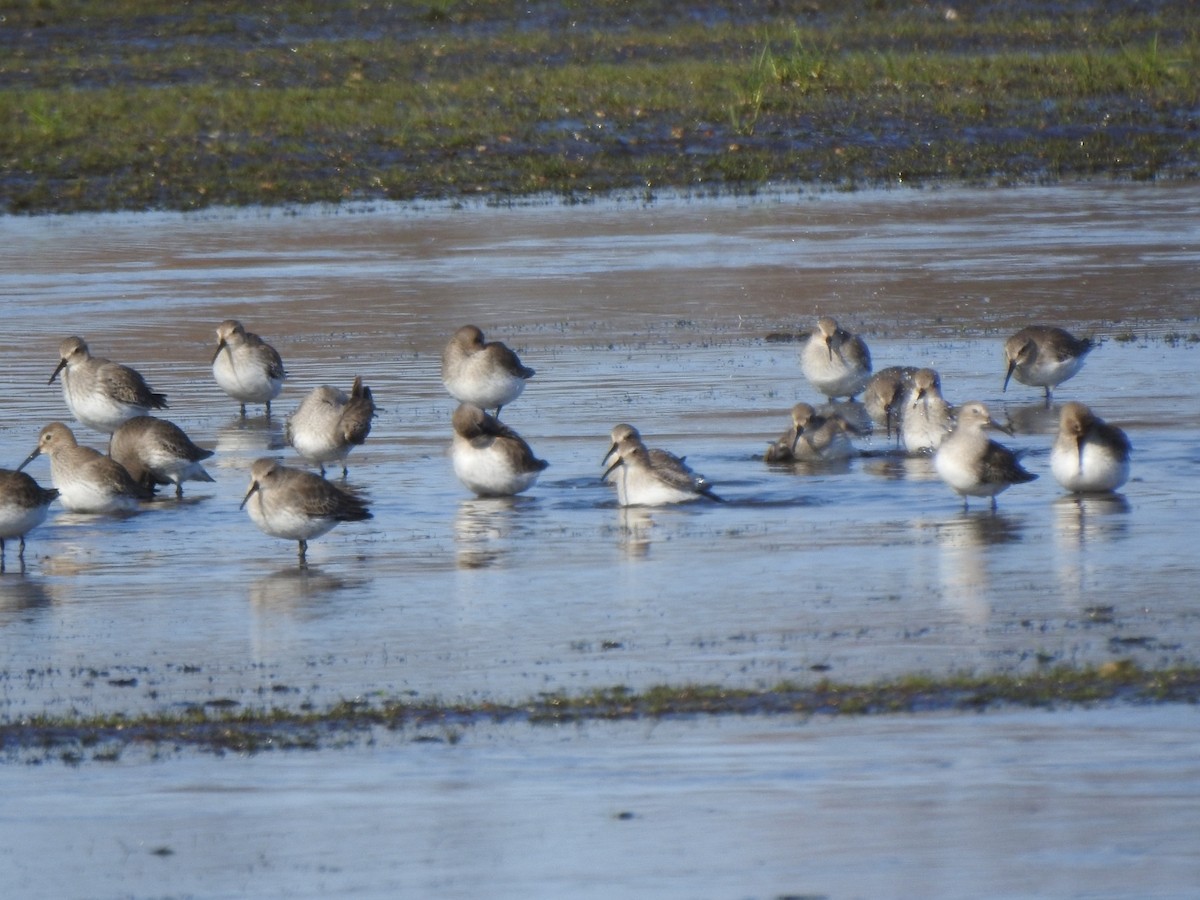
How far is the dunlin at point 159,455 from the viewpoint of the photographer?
13891 mm

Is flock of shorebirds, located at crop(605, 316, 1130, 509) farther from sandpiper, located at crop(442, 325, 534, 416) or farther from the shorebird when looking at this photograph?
sandpiper, located at crop(442, 325, 534, 416)

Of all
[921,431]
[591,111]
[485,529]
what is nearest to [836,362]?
[921,431]

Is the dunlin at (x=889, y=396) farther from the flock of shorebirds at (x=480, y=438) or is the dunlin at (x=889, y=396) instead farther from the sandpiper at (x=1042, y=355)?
the sandpiper at (x=1042, y=355)

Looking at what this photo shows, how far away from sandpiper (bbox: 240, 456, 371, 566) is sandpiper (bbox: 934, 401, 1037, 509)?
307cm

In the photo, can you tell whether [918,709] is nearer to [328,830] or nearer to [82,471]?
[328,830]

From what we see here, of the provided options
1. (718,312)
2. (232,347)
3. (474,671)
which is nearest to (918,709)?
(474,671)

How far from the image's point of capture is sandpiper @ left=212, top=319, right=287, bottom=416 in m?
16.5

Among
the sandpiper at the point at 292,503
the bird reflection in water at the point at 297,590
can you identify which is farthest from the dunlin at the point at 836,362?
the bird reflection in water at the point at 297,590

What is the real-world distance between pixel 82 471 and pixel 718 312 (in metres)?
8.67

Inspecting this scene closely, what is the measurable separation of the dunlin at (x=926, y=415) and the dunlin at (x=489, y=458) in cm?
235

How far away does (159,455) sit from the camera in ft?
45.6

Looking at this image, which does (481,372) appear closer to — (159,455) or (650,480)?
(159,455)

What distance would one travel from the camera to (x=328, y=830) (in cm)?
780

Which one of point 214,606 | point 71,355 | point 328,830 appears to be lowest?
point 328,830
